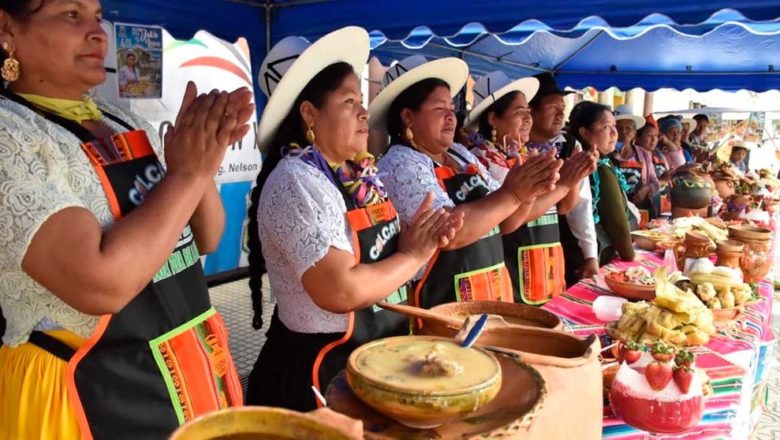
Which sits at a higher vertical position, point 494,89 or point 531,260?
point 494,89

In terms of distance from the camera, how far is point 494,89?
306cm

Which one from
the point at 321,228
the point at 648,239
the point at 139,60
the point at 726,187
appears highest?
the point at 139,60

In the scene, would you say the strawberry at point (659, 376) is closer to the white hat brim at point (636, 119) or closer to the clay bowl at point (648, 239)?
the clay bowl at point (648, 239)

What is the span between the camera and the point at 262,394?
66.0 inches

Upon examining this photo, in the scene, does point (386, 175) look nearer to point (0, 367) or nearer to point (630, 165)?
point (0, 367)

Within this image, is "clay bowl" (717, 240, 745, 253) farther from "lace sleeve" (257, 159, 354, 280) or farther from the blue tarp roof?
"lace sleeve" (257, 159, 354, 280)

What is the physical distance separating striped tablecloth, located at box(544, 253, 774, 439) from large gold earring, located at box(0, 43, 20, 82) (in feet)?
4.60

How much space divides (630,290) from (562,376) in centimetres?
152

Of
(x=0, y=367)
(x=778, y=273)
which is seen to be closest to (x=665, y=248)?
(x=0, y=367)

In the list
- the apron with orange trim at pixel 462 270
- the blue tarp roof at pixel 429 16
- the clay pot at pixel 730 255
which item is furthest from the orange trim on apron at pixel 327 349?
the clay pot at pixel 730 255

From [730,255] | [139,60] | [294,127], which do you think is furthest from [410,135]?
[139,60]

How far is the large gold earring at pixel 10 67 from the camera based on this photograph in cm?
108

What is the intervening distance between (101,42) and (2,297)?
0.51 m

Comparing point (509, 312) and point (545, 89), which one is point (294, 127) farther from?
point (545, 89)
